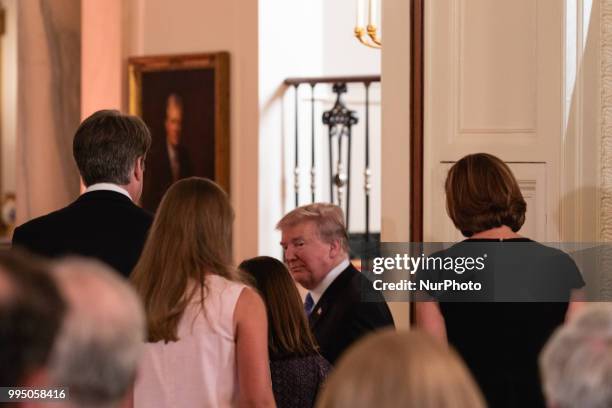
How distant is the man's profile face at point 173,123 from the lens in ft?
25.2

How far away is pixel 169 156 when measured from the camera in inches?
303

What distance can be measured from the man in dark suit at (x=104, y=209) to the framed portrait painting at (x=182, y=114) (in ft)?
12.3

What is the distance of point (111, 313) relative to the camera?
5.41 ft

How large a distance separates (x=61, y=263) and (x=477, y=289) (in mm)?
2525

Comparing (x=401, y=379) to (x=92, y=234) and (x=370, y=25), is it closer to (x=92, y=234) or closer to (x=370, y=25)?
(x=92, y=234)

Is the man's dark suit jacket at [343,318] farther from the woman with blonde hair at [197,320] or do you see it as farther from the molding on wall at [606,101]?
the molding on wall at [606,101]

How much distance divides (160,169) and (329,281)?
346 centimetres

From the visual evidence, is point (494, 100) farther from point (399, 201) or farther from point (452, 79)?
point (399, 201)

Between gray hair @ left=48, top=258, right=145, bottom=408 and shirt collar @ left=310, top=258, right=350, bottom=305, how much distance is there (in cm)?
281

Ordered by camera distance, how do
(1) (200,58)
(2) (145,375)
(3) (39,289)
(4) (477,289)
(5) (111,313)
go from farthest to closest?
(1) (200,58) → (4) (477,289) → (2) (145,375) → (5) (111,313) → (3) (39,289)

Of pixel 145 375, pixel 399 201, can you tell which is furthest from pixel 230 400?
pixel 399 201

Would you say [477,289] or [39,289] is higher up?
[39,289]

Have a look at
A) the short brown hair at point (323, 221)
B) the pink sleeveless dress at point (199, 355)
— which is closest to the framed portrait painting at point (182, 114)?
the short brown hair at point (323, 221)

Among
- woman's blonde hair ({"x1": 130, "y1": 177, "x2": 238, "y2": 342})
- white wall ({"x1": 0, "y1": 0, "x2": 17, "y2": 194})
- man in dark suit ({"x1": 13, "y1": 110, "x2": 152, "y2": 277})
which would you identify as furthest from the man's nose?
white wall ({"x1": 0, "y1": 0, "x2": 17, "y2": 194})
